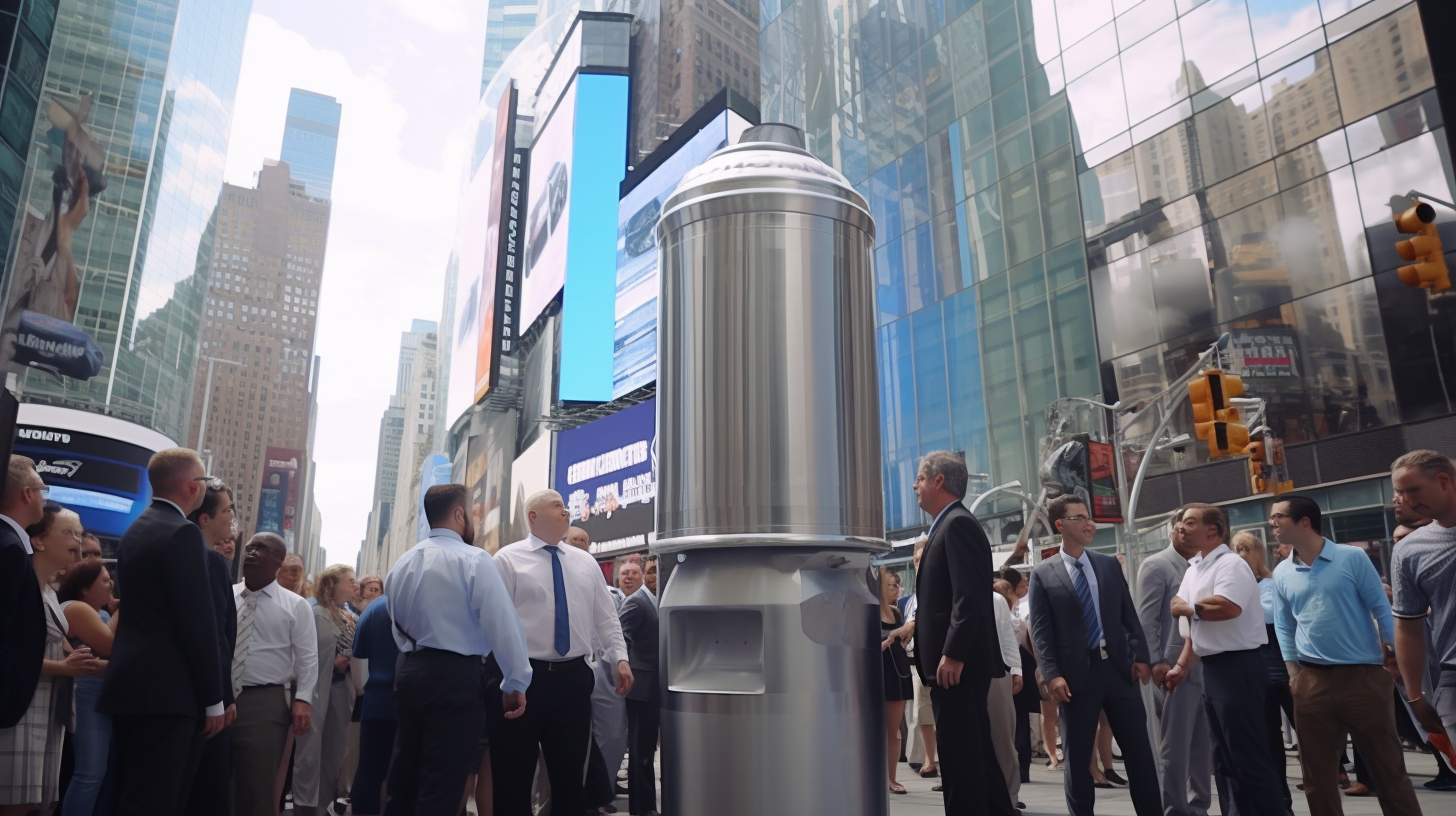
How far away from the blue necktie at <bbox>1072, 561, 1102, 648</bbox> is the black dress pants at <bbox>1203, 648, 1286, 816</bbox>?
631 millimetres

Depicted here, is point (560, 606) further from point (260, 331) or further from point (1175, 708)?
point (260, 331)

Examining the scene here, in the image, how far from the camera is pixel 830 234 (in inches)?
177

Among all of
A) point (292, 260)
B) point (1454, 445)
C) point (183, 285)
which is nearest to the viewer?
point (1454, 445)

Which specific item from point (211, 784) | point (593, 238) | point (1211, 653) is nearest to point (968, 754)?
point (1211, 653)

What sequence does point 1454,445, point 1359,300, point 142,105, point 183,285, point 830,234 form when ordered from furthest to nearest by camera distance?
point 183,285 → point 142,105 → point 1359,300 → point 1454,445 → point 830,234

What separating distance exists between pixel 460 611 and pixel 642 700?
3.18m

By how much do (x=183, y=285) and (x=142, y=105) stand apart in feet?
43.7

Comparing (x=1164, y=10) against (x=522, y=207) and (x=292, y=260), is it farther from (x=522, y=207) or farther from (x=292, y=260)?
(x=292, y=260)

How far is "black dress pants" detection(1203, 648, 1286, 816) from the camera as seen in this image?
4.95 meters

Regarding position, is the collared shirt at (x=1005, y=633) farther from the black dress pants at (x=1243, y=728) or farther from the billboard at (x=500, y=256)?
the billboard at (x=500, y=256)

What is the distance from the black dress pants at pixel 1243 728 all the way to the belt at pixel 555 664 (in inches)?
144

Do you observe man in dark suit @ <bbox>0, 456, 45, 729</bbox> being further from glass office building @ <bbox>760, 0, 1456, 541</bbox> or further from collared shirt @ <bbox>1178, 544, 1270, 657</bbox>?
glass office building @ <bbox>760, 0, 1456, 541</bbox>

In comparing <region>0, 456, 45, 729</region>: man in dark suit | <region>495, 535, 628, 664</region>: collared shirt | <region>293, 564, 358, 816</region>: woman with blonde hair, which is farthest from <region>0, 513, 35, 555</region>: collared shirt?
<region>293, 564, 358, 816</region>: woman with blonde hair

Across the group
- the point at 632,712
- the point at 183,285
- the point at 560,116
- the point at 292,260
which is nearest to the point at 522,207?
the point at 560,116
